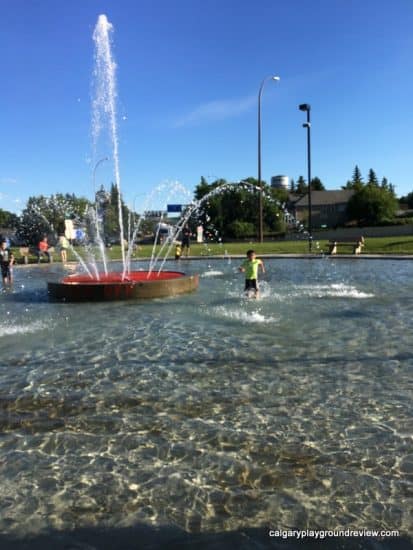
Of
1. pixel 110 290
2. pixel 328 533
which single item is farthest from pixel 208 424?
pixel 110 290

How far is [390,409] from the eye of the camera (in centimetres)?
551

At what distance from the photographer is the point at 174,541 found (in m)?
3.40

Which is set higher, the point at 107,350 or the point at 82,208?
the point at 82,208

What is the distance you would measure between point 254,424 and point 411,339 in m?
4.70

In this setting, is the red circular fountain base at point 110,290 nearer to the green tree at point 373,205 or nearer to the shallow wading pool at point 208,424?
the shallow wading pool at point 208,424

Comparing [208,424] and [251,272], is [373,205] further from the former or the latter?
[208,424]

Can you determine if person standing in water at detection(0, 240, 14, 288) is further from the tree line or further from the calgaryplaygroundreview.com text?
the tree line

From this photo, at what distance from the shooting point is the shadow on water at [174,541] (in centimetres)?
332

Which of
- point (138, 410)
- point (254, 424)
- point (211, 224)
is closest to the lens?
point (254, 424)

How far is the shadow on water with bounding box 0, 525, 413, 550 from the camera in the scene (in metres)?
3.32

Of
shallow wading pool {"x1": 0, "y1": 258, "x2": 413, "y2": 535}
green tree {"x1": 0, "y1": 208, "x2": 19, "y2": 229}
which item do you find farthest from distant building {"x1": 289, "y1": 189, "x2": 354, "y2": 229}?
shallow wading pool {"x1": 0, "y1": 258, "x2": 413, "y2": 535}

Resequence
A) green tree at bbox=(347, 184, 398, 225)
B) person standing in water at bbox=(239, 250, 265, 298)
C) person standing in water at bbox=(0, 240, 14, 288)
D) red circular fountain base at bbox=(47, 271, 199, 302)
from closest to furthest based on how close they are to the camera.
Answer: person standing in water at bbox=(239, 250, 265, 298), red circular fountain base at bbox=(47, 271, 199, 302), person standing in water at bbox=(0, 240, 14, 288), green tree at bbox=(347, 184, 398, 225)

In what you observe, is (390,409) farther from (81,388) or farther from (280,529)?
(81,388)

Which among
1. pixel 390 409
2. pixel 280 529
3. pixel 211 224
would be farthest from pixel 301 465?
pixel 211 224
